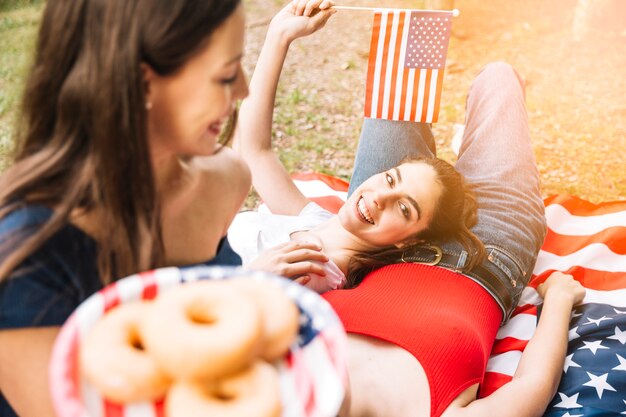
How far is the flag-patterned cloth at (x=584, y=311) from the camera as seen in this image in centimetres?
206

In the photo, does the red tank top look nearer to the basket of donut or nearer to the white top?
the white top

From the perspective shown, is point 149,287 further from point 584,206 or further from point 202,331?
point 584,206

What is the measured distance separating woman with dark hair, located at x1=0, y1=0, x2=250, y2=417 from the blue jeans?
1.34m

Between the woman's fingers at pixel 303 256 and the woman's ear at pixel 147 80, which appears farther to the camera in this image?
the woman's fingers at pixel 303 256

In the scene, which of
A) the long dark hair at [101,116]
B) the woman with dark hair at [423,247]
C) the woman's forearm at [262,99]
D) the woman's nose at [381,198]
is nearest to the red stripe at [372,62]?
the woman with dark hair at [423,247]

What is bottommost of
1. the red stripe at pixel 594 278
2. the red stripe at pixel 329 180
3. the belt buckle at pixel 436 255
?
the red stripe at pixel 594 278

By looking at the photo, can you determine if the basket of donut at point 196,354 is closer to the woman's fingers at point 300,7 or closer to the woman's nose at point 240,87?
the woman's nose at point 240,87

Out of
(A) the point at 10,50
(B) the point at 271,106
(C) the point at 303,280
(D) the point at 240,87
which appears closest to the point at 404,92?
(B) the point at 271,106

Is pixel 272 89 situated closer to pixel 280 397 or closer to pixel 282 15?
pixel 282 15

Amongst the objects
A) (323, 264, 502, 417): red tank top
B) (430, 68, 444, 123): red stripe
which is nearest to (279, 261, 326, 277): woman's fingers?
(323, 264, 502, 417): red tank top

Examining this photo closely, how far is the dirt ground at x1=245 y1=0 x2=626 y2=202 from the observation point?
166 inches

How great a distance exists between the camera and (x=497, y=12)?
616cm

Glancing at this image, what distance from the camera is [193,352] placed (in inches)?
35.0

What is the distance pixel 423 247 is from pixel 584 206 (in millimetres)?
1123
